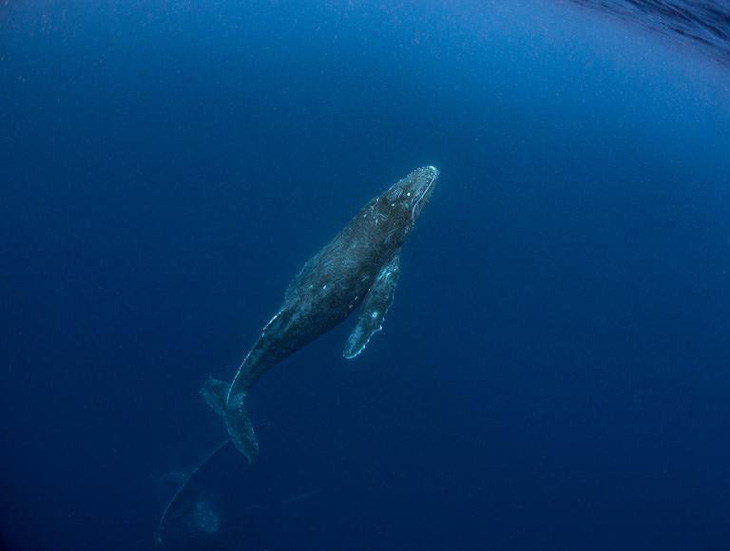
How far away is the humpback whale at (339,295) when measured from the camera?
936cm

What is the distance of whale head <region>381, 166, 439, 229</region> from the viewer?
33.4 ft

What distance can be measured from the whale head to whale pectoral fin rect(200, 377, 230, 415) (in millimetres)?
5478

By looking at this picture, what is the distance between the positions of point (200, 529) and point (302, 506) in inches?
97.6

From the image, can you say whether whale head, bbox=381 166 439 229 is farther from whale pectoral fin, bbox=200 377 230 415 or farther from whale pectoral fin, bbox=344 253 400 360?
whale pectoral fin, bbox=200 377 230 415

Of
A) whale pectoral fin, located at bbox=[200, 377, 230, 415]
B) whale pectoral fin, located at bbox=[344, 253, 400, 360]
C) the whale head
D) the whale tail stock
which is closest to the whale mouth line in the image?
the whale head

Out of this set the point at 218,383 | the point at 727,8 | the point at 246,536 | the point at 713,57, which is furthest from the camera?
the point at 713,57

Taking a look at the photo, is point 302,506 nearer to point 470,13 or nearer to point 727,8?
Result: point 727,8

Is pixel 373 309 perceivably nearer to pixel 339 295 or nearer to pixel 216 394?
pixel 339 295

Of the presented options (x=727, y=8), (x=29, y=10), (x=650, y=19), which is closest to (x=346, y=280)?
(x=727, y=8)

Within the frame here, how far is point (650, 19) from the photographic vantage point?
945 inches

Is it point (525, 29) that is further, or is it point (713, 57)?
point (525, 29)

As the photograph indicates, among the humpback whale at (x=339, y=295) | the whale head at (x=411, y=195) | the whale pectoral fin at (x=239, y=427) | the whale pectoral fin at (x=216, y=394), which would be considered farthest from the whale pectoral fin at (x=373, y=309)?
the whale pectoral fin at (x=216, y=394)

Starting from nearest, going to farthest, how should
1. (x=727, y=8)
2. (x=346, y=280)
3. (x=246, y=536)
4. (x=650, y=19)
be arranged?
1. (x=346, y=280)
2. (x=246, y=536)
3. (x=727, y=8)
4. (x=650, y=19)

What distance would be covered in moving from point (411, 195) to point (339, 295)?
2.86 metres
